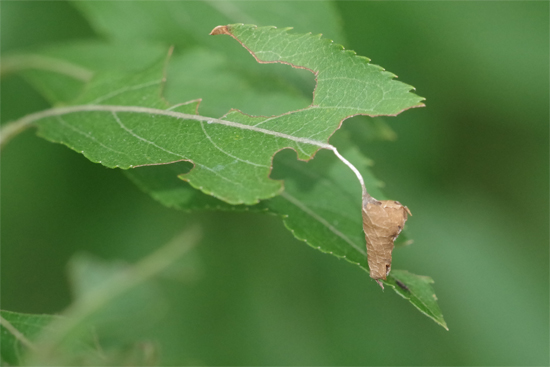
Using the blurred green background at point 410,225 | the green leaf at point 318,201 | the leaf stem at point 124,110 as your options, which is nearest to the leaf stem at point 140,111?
the leaf stem at point 124,110

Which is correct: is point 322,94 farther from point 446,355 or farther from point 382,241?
point 446,355

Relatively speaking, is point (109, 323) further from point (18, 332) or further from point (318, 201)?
point (318, 201)

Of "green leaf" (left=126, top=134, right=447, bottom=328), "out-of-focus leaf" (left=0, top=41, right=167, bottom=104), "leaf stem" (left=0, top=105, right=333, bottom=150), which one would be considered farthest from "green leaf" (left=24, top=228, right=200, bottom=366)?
"out-of-focus leaf" (left=0, top=41, right=167, bottom=104)

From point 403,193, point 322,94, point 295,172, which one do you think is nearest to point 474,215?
point 403,193

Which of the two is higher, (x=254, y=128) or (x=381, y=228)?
(x=254, y=128)

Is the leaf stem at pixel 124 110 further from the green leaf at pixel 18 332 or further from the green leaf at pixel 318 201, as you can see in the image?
the green leaf at pixel 18 332

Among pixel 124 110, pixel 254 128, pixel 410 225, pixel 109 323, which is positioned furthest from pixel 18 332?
pixel 410 225
